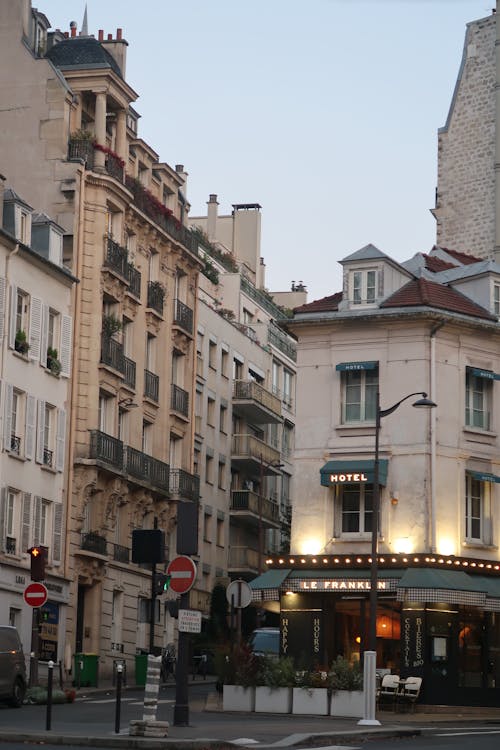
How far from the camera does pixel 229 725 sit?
30.0 meters

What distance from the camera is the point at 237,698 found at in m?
35.6

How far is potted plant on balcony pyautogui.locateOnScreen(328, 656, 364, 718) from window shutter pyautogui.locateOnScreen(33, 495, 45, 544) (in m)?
18.1

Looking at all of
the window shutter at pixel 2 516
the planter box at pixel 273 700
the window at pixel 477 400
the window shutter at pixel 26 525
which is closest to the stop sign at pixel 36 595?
the planter box at pixel 273 700

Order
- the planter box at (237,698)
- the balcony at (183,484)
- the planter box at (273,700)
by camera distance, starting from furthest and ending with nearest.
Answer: the balcony at (183,484) < the planter box at (237,698) < the planter box at (273,700)

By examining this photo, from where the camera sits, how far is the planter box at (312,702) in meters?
34.3

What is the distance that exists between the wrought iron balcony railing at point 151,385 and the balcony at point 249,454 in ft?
39.8

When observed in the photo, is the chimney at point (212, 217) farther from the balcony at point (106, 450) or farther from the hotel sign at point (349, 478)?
the hotel sign at point (349, 478)

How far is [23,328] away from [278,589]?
12.4 m

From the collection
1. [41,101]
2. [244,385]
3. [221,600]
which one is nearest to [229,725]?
[41,101]

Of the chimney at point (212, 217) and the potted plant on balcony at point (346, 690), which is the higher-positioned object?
the chimney at point (212, 217)

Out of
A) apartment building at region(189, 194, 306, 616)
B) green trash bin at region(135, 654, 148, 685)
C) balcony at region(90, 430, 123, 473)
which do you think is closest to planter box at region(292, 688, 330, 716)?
green trash bin at region(135, 654, 148, 685)

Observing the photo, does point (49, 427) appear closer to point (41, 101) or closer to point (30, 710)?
point (41, 101)

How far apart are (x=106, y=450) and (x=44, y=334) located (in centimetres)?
567

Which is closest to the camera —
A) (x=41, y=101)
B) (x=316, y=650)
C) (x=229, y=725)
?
(x=229, y=725)
